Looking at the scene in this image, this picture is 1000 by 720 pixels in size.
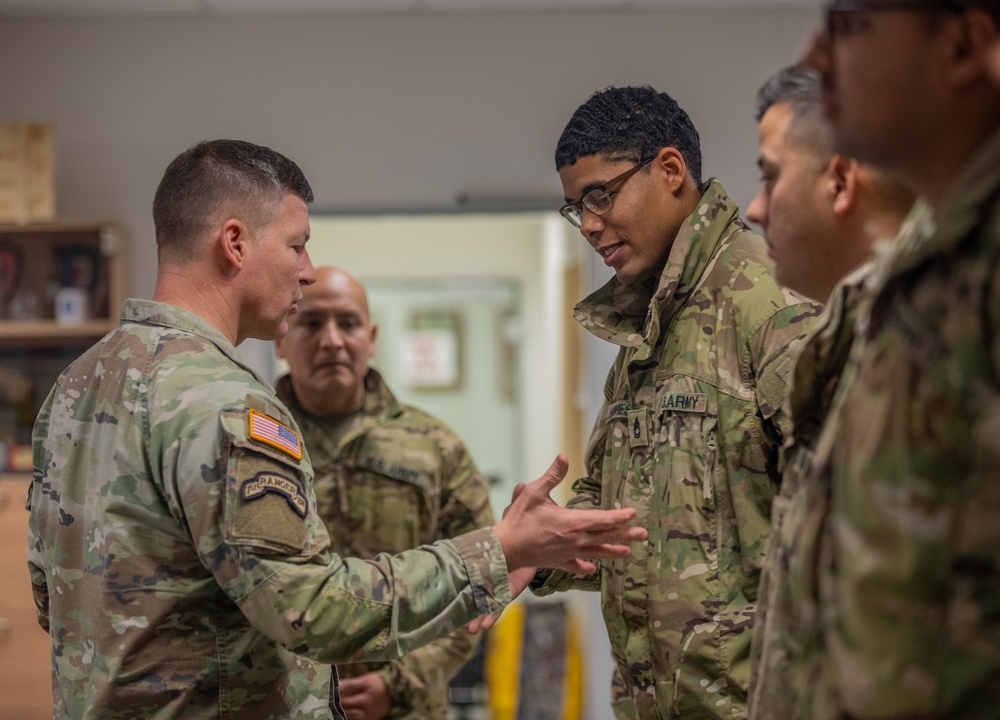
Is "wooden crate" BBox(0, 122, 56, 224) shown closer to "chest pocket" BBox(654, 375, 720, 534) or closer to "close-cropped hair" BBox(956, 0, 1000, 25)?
"chest pocket" BBox(654, 375, 720, 534)

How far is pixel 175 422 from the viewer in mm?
1354

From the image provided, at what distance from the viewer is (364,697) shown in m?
2.25

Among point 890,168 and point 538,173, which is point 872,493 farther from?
point 538,173

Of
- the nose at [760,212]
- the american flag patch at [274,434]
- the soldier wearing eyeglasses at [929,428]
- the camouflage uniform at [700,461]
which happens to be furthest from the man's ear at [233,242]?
the soldier wearing eyeglasses at [929,428]

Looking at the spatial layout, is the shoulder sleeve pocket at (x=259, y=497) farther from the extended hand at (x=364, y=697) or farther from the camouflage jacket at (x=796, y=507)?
the extended hand at (x=364, y=697)

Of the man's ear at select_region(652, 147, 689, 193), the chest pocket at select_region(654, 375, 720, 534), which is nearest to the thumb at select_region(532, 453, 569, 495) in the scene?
the chest pocket at select_region(654, 375, 720, 534)

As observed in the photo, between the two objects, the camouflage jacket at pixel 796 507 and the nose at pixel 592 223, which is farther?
the nose at pixel 592 223

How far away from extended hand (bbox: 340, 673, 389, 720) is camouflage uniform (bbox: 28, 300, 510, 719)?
0.80 meters

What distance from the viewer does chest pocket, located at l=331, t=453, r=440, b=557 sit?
2414 mm

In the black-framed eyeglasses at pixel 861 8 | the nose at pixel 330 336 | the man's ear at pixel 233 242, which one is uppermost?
the black-framed eyeglasses at pixel 861 8

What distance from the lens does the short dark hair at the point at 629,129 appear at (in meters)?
1.73

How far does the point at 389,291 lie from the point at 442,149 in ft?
6.58

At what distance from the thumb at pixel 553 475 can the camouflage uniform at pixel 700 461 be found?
22cm

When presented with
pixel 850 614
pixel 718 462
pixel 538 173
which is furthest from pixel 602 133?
pixel 538 173
